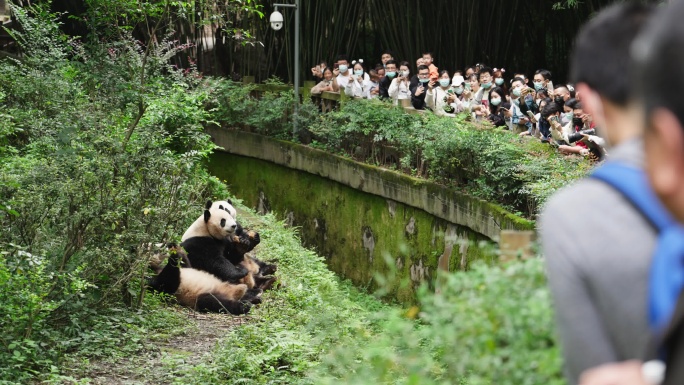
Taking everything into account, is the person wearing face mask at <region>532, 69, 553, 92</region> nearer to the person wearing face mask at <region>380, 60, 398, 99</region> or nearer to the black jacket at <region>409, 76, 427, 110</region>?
the black jacket at <region>409, 76, 427, 110</region>

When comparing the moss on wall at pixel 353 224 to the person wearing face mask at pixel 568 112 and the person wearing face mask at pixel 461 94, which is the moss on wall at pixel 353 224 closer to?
the person wearing face mask at pixel 568 112

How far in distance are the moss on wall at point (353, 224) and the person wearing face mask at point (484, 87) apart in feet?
5.74

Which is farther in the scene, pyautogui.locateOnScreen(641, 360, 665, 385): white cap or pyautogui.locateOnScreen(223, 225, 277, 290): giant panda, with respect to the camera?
pyautogui.locateOnScreen(223, 225, 277, 290): giant panda

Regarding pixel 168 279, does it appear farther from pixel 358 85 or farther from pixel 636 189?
pixel 636 189

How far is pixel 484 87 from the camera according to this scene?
42.7 ft

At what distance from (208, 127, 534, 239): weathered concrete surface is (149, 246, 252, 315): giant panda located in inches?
107

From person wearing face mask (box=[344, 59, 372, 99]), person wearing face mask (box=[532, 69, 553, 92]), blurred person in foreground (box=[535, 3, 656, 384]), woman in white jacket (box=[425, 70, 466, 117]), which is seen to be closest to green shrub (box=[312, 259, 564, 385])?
blurred person in foreground (box=[535, 3, 656, 384])

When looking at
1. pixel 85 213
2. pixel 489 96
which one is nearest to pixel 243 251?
pixel 85 213

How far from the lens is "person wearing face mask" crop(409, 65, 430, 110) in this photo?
44.9 ft

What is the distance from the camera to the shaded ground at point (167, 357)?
695 cm

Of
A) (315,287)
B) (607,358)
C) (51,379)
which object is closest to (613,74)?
(607,358)

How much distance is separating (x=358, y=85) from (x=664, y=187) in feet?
46.7

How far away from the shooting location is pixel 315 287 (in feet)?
32.2

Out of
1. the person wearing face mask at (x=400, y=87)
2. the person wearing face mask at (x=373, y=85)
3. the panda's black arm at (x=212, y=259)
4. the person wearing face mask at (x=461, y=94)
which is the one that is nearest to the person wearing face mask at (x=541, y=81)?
the person wearing face mask at (x=461, y=94)
